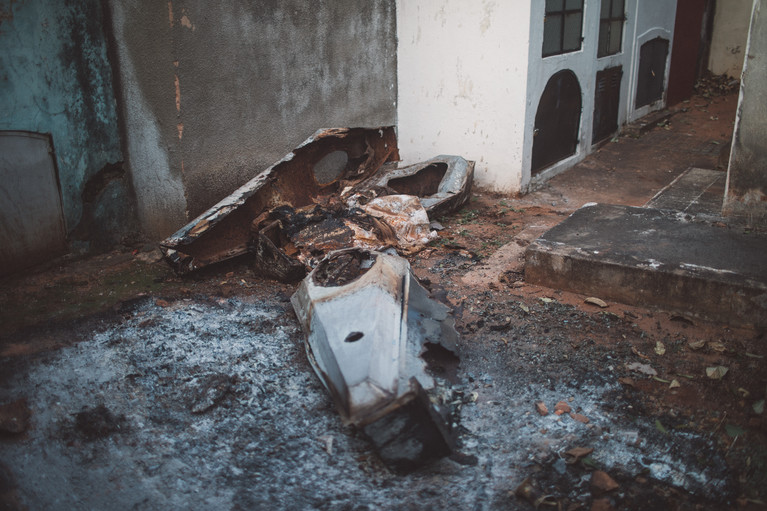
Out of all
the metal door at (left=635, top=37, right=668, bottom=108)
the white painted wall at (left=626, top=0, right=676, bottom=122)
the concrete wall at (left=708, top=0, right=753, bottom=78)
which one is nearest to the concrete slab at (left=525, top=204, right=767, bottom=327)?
the white painted wall at (left=626, top=0, right=676, bottom=122)

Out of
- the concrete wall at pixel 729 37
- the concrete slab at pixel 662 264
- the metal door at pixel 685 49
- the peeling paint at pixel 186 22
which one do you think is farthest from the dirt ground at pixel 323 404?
the concrete wall at pixel 729 37

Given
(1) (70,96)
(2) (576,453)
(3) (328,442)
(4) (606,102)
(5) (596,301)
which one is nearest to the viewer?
(2) (576,453)

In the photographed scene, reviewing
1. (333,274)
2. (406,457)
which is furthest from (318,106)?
(406,457)

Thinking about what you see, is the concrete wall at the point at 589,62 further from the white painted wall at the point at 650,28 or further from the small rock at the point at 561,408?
the small rock at the point at 561,408

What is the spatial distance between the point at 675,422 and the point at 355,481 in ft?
5.27

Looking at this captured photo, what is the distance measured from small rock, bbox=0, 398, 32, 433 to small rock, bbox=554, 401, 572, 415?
8.73 ft

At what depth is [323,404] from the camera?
3.10 meters

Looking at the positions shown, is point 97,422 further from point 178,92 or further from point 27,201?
point 178,92

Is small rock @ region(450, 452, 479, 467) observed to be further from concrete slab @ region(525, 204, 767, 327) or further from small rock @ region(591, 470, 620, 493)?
concrete slab @ region(525, 204, 767, 327)

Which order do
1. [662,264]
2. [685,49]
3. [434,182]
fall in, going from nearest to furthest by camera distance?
[662,264], [434,182], [685,49]

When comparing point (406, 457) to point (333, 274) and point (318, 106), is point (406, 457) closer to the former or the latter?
point (333, 274)

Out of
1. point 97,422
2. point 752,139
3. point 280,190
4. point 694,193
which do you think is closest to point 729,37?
point 694,193

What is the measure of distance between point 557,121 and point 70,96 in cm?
524

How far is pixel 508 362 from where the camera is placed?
343cm
